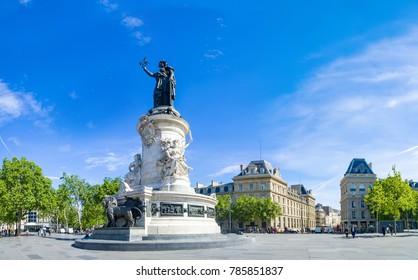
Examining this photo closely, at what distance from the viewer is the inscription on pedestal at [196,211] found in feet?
78.1

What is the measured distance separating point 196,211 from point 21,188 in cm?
3784

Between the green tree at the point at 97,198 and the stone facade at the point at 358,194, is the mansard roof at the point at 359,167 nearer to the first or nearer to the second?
the stone facade at the point at 358,194

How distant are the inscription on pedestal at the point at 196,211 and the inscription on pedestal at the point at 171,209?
2.67ft

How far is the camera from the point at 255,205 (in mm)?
82812

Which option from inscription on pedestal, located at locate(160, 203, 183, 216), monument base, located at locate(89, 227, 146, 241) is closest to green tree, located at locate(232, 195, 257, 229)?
inscription on pedestal, located at locate(160, 203, 183, 216)

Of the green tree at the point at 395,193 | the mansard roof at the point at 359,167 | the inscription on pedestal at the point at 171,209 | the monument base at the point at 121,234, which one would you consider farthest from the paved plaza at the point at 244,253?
the mansard roof at the point at 359,167

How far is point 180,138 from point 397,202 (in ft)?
121

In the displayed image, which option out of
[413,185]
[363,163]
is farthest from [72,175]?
[413,185]

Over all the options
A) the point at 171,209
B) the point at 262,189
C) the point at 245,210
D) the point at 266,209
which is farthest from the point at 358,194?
the point at 171,209

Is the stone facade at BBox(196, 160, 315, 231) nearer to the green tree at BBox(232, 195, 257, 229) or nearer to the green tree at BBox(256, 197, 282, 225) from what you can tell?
the green tree at BBox(232, 195, 257, 229)

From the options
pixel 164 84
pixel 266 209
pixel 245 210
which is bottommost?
pixel 245 210

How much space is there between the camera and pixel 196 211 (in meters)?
24.2

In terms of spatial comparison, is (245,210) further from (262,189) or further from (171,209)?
(171,209)

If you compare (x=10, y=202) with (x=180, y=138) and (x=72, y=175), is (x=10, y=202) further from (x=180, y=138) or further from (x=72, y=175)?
(x=180, y=138)
